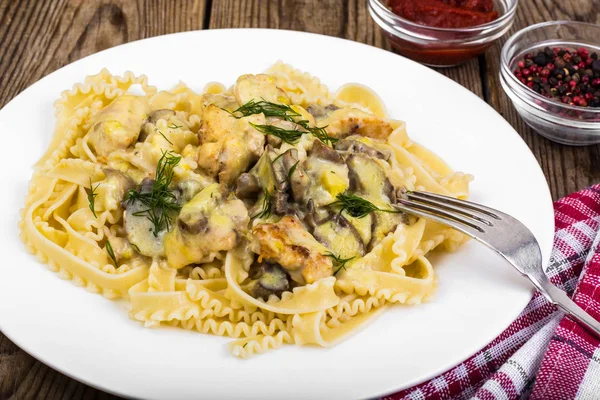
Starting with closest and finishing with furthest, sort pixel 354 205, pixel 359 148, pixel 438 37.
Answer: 1. pixel 354 205
2. pixel 359 148
3. pixel 438 37

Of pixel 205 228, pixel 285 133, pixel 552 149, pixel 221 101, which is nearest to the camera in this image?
pixel 205 228

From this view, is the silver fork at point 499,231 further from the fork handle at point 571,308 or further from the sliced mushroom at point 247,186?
the sliced mushroom at point 247,186

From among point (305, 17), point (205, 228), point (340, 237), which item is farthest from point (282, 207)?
point (305, 17)

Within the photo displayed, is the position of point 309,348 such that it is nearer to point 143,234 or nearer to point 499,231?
point 143,234

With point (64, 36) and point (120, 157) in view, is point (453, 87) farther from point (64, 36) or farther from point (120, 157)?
point (64, 36)

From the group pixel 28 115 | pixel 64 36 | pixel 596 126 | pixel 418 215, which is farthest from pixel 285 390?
pixel 64 36

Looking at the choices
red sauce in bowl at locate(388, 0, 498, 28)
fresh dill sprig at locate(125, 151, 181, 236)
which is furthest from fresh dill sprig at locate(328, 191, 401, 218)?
red sauce in bowl at locate(388, 0, 498, 28)

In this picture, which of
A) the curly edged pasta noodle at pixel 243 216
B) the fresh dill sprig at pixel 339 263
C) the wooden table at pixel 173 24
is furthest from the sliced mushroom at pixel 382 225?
the wooden table at pixel 173 24
